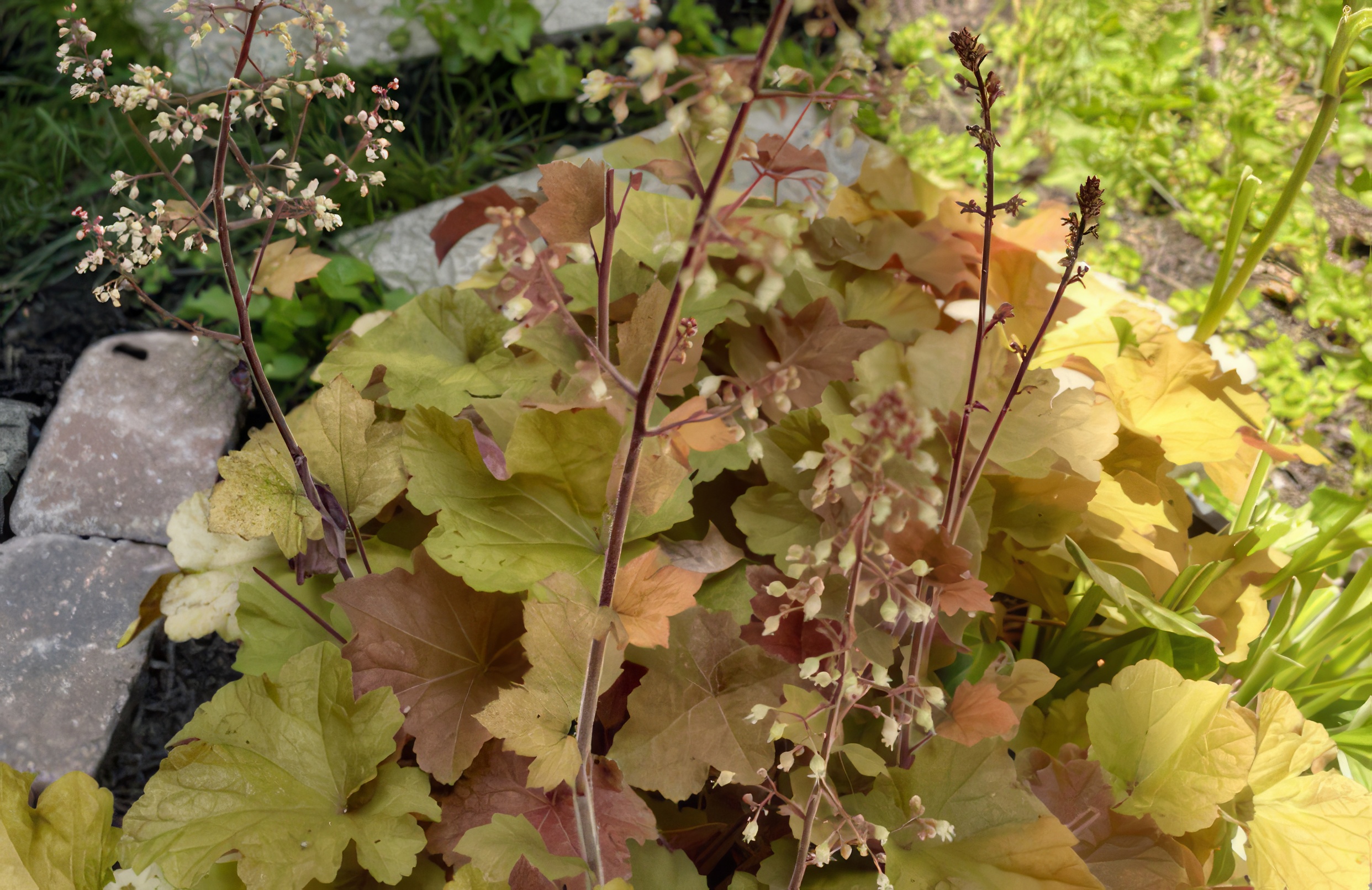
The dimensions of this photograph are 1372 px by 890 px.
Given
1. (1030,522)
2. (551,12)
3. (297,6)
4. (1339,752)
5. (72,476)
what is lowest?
(72,476)

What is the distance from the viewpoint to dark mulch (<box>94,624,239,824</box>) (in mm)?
1366

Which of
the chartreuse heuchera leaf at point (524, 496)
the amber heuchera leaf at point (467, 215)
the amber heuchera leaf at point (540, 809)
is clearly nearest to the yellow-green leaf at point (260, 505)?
the chartreuse heuchera leaf at point (524, 496)

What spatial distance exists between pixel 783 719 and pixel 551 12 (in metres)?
2.43

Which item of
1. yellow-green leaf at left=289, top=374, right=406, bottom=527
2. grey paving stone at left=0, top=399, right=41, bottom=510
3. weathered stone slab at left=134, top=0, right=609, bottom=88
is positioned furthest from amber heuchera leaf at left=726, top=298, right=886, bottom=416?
weathered stone slab at left=134, top=0, right=609, bottom=88

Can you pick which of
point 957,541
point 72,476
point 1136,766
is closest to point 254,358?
point 957,541

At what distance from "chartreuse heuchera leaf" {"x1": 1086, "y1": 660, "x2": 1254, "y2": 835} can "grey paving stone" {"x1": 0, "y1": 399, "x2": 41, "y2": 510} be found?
1792 mm

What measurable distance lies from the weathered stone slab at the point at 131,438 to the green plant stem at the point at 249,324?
85cm

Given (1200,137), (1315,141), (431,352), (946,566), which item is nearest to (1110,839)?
(946,566)

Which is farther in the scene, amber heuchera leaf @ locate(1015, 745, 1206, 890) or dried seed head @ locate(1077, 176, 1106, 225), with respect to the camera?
amber heuchera leaf @ locate(1015, 745, 1206, 890)

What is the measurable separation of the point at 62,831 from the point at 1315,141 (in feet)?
4.96

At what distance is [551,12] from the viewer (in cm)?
250

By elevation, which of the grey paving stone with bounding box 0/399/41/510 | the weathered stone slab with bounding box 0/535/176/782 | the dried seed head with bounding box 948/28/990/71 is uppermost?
the dried seed head with bounding box 948/28/990/71

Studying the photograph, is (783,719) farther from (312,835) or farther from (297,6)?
(297,6)

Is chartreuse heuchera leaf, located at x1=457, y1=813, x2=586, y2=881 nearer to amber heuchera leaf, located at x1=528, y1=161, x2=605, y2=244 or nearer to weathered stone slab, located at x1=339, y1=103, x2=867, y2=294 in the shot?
amber heuchera leaf, located at x1=528, y1=161, x2=605, y2=244
